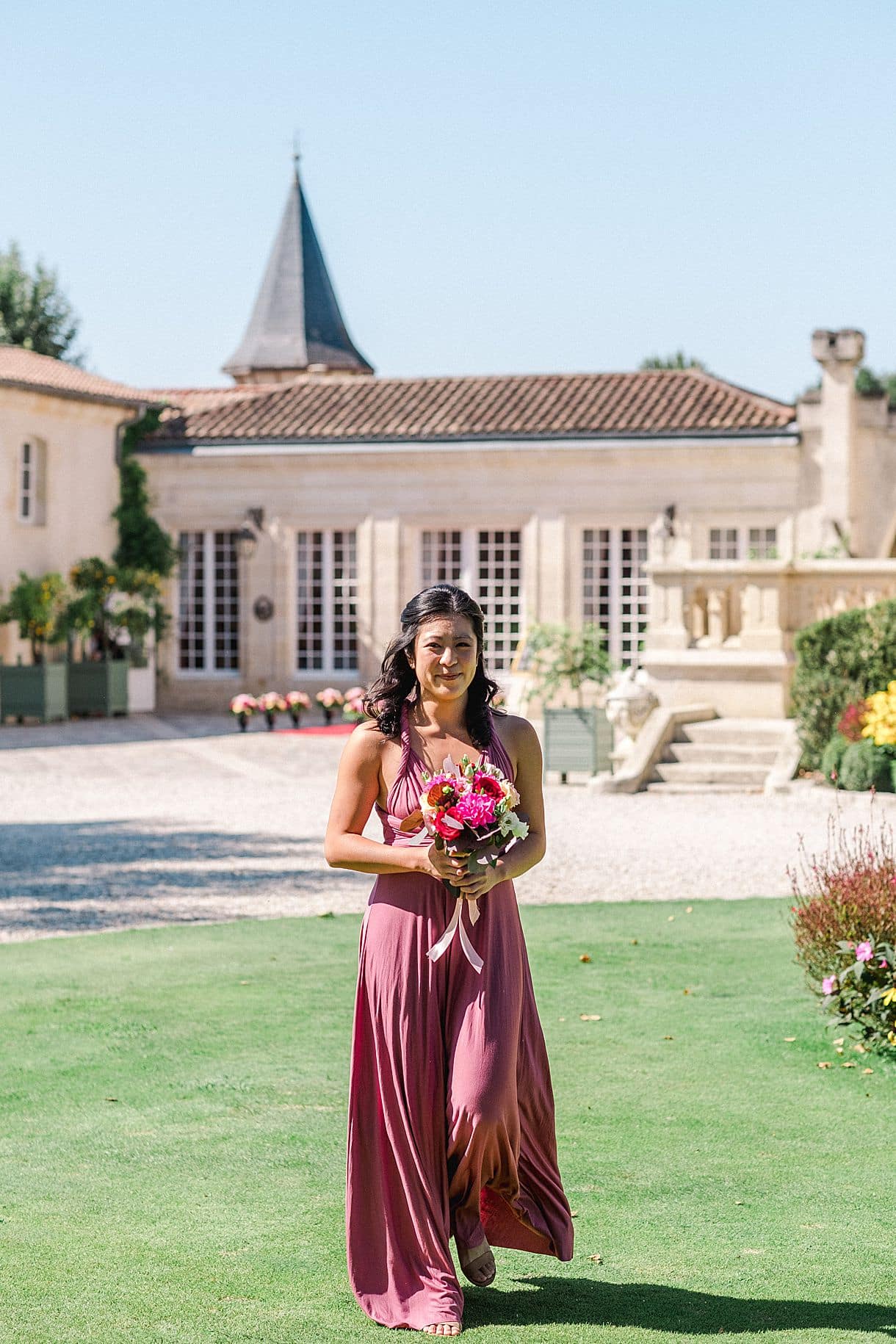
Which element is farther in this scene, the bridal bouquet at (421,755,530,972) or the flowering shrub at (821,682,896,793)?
A: the flowering shrub at (821,682,896,793)

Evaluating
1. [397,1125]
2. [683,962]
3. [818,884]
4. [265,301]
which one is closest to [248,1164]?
[397,1125]

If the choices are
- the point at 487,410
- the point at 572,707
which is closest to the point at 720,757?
the point at 572,707

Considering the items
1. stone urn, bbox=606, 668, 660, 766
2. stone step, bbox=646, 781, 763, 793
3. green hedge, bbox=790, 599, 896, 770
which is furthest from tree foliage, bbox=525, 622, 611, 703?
green hedge, bbox=790, 599, 896, 770

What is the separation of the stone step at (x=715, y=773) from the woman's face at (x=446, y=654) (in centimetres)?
1262

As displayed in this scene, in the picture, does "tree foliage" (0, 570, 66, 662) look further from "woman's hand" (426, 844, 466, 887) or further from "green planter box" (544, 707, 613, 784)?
"woman's hand" (426, 844, 466, 887)

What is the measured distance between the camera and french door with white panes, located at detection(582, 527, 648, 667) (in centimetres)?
2661

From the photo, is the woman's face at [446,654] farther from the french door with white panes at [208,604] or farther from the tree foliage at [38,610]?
the french door with white panes at [208,604]

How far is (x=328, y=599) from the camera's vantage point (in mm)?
27812

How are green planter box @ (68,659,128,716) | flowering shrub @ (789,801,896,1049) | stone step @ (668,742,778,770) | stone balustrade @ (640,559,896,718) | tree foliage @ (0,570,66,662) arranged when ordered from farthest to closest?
1. green planter box @ (68,659,128,716)
2. tree foliage @ (0,570,66,662)
3. stone balustrade @ (640,559,896,718)
4. stone step @ (668,742,778,770)
5. flowering shrub @ (789,801,896,1049)

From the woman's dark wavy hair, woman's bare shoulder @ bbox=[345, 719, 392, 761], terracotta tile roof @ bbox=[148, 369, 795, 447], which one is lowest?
woman's bare shoulder @ bbox=[345, 719, 392, 761]

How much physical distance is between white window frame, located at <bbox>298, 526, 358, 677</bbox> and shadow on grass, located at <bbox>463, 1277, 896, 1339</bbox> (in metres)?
23.5

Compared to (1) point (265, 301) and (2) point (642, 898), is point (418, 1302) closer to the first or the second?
(2) point (642, 898)

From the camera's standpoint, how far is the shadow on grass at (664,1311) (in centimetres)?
409

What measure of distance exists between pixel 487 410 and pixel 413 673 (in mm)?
23974
